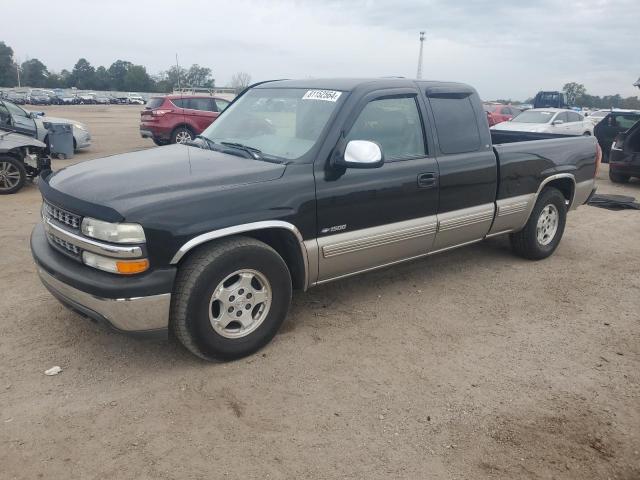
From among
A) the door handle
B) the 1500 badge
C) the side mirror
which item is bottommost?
the 1500 badge

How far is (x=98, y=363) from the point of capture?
3488 millimetres

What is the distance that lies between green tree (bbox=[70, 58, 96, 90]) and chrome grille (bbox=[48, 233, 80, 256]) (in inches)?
4693

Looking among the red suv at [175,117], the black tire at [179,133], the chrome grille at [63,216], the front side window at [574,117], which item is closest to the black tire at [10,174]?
the chrome grille at [63,216]

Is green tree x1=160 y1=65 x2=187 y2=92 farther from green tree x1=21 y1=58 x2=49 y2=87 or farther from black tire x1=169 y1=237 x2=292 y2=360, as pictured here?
green tree x1=21 y1=58 x2=49 y2=87

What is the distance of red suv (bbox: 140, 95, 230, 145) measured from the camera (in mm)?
15016

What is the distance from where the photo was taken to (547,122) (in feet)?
54.1

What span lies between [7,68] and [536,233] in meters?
118

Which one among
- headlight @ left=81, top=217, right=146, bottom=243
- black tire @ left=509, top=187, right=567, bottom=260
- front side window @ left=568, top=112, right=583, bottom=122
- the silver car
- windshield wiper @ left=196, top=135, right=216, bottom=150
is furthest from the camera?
front side window @ left=568, top=112, right=583, bottom=122

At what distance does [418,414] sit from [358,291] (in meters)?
1.88

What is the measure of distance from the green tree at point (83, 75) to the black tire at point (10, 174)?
113m

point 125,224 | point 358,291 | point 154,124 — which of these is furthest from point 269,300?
point 154,124

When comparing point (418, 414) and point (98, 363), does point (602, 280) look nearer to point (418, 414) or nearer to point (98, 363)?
point (418, 414)

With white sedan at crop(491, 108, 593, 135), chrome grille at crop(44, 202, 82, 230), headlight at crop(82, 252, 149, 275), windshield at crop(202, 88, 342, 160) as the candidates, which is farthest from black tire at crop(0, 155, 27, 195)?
white sedan at crop(491, 108, 593, 135)

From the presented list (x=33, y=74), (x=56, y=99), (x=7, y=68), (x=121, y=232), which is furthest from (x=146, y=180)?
(x=33, y=74)
